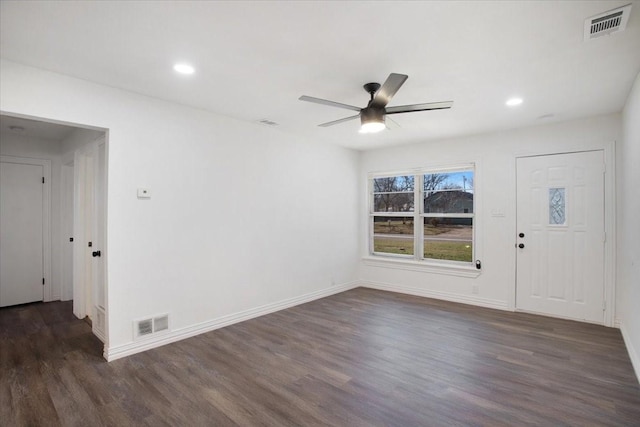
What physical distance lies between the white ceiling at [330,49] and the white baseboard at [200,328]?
253 centimetres

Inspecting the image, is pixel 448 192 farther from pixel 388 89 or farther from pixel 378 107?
pixel 388 89

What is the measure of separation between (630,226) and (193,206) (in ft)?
14.8

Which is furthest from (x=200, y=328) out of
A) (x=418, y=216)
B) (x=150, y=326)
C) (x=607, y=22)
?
(x=607, y=22)

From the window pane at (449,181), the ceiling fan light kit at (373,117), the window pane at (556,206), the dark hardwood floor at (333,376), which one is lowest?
the dark hardwood floor at (333,376)

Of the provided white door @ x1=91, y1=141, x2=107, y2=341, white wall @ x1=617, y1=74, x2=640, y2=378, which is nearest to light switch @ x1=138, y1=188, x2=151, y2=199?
white door @ x1=91, y1=141, x2=107, y2=341

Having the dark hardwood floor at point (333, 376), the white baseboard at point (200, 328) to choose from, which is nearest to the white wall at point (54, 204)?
the dark hardwood floor at point (333, 376)

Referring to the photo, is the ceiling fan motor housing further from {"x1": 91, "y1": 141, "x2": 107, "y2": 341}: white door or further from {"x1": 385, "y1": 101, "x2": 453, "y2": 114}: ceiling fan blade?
{"x1": 91, "y1": 141, "x2": 107, "y2": 341}: white door

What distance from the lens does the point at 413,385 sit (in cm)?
264

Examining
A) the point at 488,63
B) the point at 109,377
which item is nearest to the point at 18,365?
the point at 109,377

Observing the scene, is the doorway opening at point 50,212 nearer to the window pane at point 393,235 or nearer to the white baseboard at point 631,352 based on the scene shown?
the window pane at point 393,235

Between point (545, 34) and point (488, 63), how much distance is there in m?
0.46

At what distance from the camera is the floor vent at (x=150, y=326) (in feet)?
10.8

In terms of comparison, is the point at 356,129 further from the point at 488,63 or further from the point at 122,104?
the point at 122,104

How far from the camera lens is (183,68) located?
2703 millimetres
